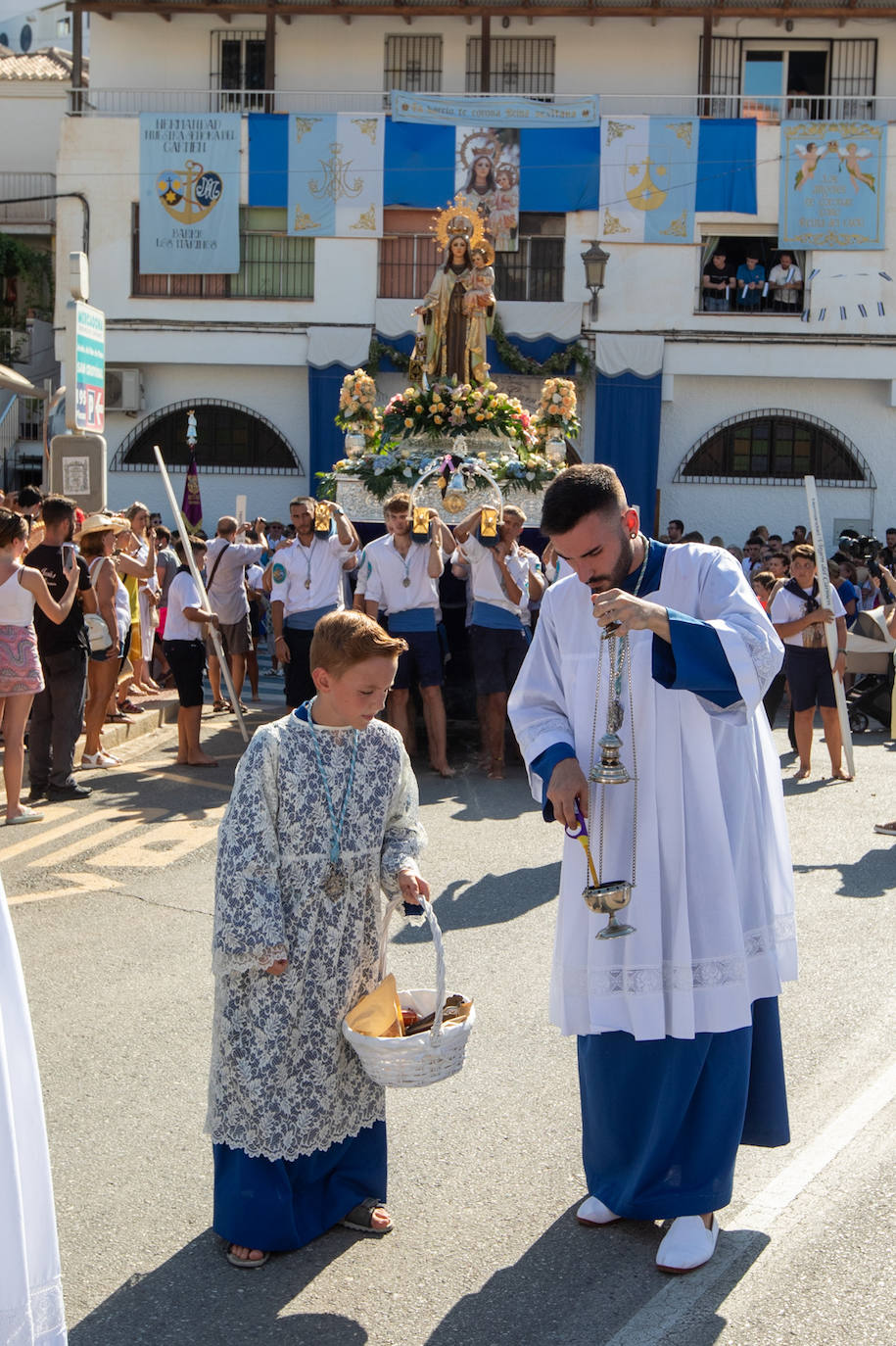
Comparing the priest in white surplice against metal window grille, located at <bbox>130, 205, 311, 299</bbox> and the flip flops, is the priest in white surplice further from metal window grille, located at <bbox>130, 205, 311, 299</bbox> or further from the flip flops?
metal window grille, located at <bbox>130, 205, 311, 299</bbox>

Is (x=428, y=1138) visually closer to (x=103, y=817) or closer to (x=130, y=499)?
(x=103, y=817)

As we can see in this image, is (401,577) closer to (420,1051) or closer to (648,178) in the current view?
(420,1051)

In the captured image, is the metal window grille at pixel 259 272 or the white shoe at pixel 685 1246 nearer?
the white shoe at pixel 685 1246

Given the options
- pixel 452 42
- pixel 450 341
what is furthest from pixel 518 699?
pixel 452 42

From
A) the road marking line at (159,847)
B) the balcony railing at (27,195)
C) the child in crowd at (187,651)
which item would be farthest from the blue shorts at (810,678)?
the balcony railing at (27,195)

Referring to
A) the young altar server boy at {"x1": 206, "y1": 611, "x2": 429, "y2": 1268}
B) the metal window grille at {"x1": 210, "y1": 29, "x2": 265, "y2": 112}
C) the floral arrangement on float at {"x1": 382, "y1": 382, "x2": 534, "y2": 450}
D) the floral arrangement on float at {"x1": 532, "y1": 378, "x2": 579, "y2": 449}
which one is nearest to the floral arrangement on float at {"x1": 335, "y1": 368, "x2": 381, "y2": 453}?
the floral arrangement on float at {"x1": 382, "y1": 382, "x2": 534, "y2": 450}

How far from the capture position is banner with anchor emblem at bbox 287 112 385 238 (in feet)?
84.4

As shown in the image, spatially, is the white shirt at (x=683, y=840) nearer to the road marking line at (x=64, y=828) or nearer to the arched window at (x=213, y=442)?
the road marking line at (x=64, y=828)

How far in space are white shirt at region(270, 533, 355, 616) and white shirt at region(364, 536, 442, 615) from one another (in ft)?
1.84

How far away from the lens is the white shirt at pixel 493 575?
10.5 m

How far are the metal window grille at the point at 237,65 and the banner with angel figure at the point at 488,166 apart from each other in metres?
4.38

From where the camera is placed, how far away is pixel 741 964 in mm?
3689

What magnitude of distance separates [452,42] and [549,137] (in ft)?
9.95

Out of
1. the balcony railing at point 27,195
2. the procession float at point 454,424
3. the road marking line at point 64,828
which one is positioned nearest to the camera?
the road marking line at point 64,828
